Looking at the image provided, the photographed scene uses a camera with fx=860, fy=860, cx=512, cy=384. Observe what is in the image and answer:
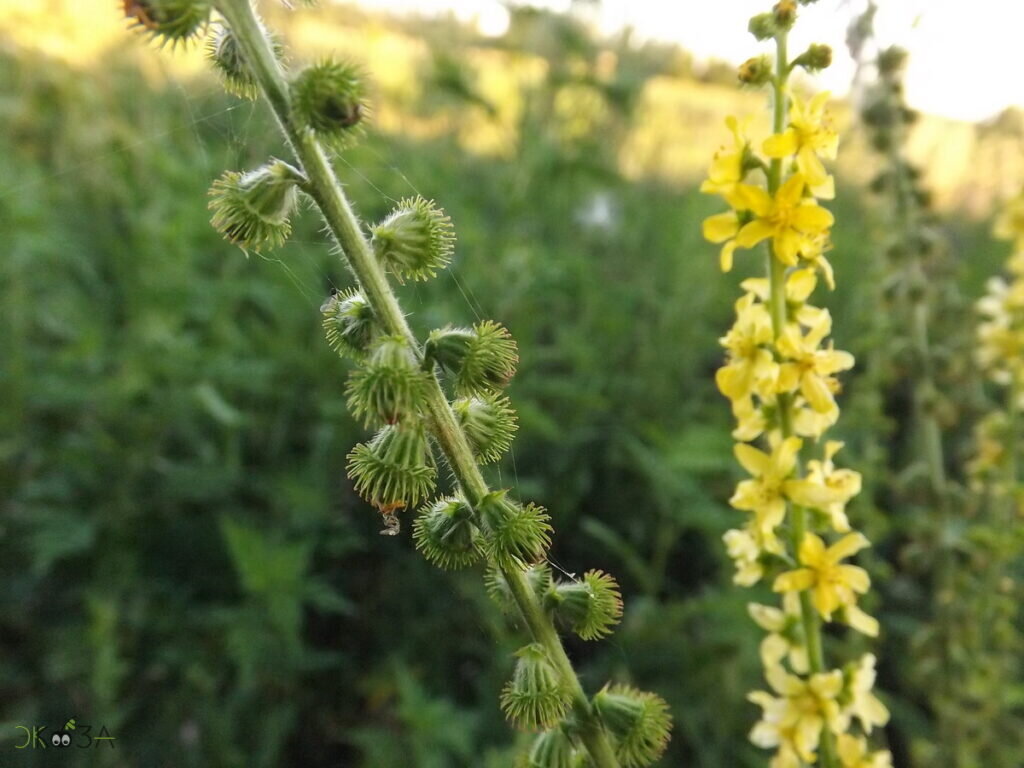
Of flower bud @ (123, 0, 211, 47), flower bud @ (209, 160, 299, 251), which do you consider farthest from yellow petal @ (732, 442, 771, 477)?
flower bud @ (123, 0, 211, 47)

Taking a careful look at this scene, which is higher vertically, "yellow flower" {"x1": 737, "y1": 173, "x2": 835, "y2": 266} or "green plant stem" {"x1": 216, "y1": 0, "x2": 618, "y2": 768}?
"yellow flower" {"x1": 737, "y1": 173, "x2": 835, "y2": 266}

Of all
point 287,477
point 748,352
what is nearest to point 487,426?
point 748,352

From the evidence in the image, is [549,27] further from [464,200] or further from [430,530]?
[430,530]

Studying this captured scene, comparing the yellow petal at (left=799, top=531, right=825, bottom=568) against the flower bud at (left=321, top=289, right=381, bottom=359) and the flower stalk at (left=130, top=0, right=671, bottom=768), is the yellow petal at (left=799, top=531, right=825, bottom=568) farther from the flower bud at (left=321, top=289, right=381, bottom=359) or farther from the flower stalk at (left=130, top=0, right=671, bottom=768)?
the flower bud at (left=321, top=289, right=381, bottom=359)

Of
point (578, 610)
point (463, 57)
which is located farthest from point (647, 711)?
point (463, 57)

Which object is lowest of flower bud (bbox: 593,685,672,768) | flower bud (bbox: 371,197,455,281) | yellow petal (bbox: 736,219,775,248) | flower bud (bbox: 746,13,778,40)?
flower bud (bbox: 593,685,672,768)

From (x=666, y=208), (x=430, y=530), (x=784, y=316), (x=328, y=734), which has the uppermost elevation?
(x=666, y=208)
